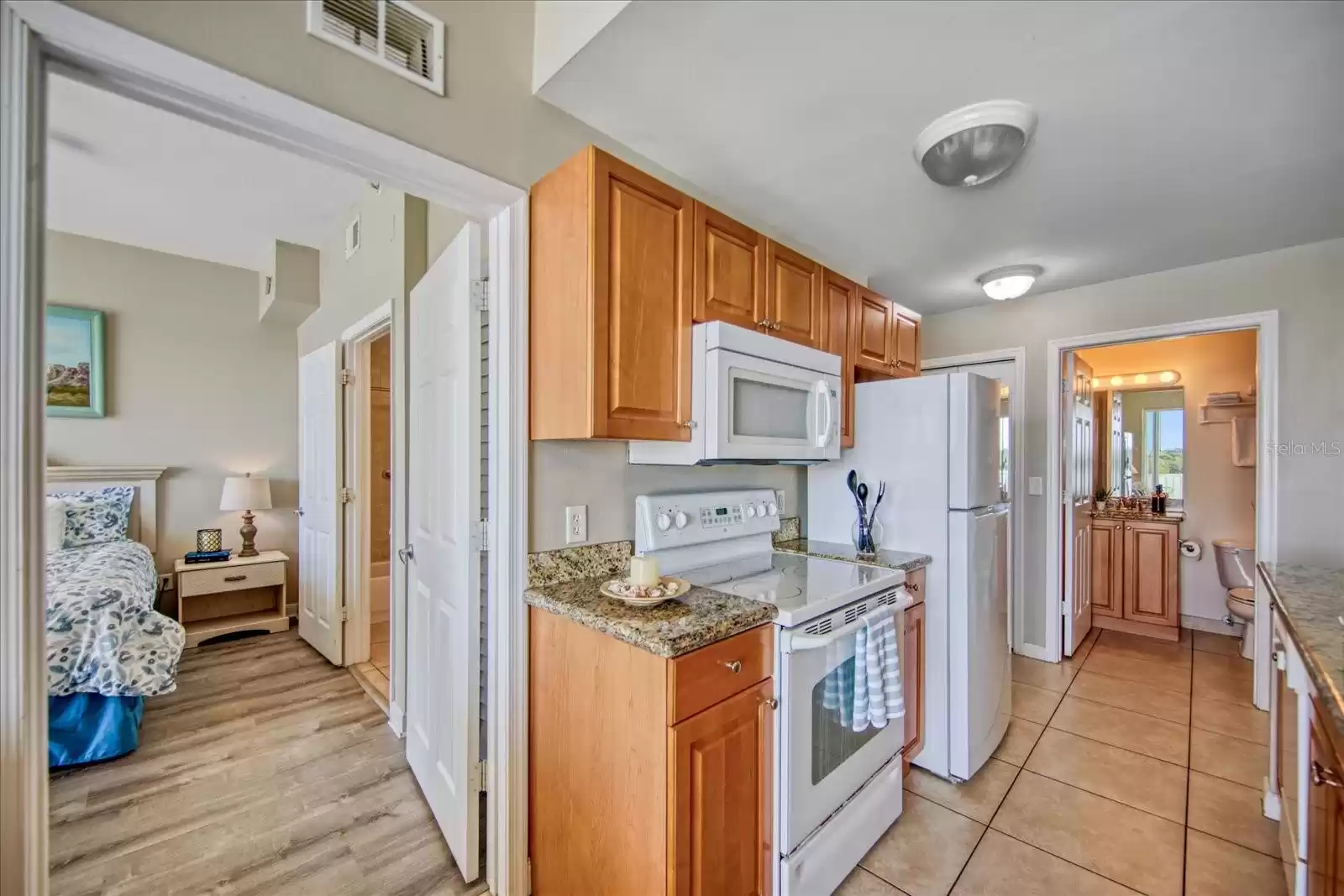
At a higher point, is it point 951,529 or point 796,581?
point 951,529

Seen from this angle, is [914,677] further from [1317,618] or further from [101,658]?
[101,658]

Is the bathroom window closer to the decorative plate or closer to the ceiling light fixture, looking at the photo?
the ceiling light fixture

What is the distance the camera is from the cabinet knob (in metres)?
1.02

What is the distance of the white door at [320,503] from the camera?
3213 millimetres

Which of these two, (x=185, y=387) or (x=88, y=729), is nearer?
(x=88, y=729)

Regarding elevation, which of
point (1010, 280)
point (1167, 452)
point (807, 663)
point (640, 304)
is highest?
point (1010, 280)

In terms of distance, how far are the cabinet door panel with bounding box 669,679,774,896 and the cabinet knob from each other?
1.07 metres

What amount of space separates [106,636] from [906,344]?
399 centimetres

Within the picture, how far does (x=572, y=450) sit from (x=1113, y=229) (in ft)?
8.76

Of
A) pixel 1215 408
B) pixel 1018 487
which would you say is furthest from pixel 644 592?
pixel 1215 408

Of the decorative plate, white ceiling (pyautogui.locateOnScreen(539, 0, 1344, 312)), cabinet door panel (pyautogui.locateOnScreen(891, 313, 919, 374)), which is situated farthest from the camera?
cabinet door panel (pyautogui.locateOnScreen(891, 313, 919, 374))

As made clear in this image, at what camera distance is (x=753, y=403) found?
182 cm

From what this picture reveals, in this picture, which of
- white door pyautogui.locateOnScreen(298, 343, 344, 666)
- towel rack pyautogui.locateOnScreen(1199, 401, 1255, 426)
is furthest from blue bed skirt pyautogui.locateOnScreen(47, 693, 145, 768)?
towel rack pyautogui.locateOnScreen(1199, 401, 1255, 426)

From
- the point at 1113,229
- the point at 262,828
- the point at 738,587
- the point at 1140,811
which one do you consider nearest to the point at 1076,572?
the point at 1140,811
